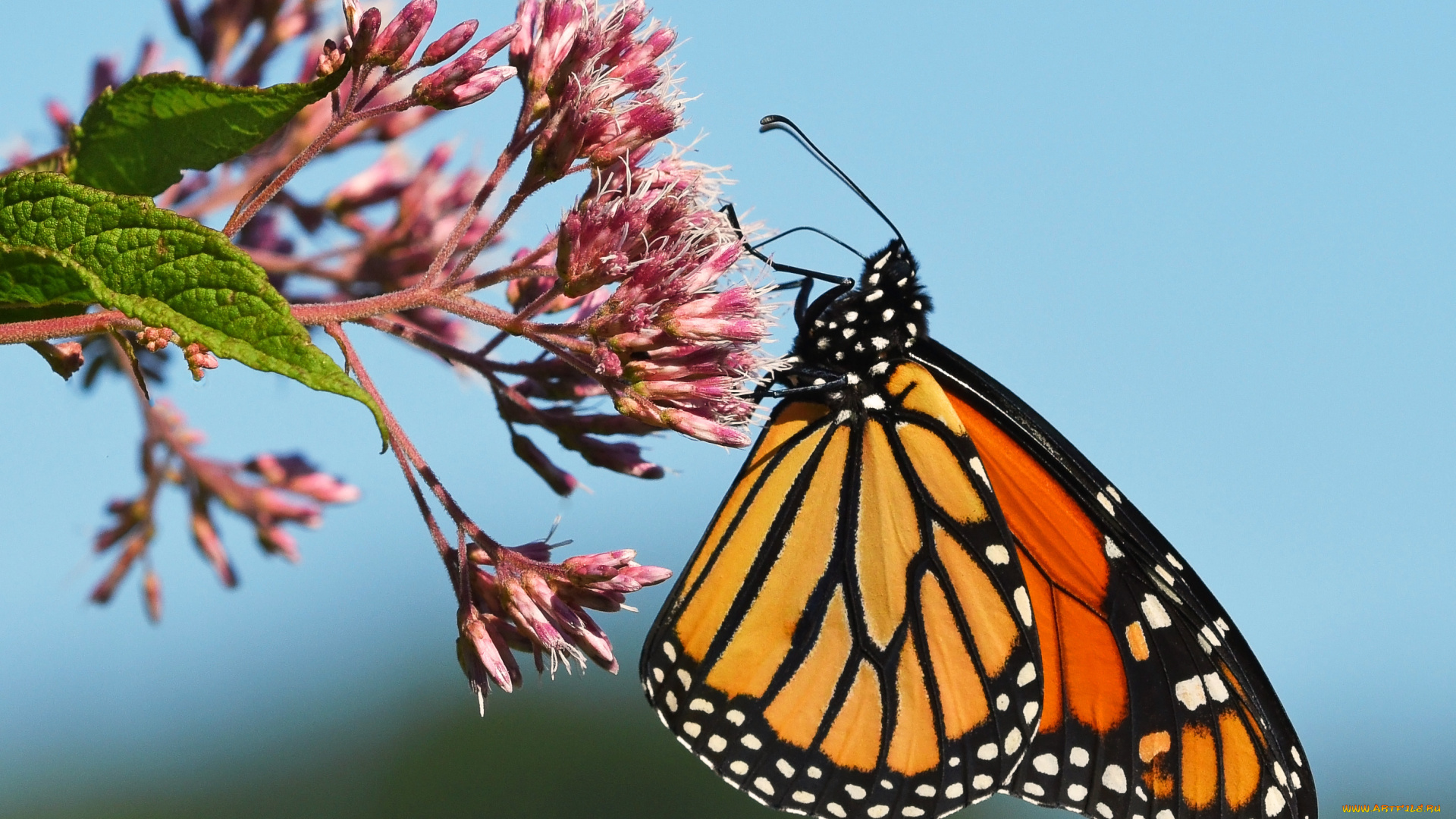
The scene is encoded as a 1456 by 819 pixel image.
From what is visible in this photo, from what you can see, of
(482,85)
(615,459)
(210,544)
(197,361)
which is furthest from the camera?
(210,544)

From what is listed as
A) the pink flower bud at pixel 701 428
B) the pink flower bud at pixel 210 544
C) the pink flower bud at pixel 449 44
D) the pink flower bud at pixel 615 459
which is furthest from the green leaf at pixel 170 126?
the pink flower bud at pixel 210 544

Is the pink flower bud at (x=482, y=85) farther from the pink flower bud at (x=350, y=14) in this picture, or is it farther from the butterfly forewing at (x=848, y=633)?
the butterfly forewing at (x=848, y=633)

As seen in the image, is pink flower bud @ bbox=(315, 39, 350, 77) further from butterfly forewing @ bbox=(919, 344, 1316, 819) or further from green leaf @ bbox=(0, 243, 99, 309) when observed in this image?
butterfly forewing @ bbox=(919, 344, 1316, 819)

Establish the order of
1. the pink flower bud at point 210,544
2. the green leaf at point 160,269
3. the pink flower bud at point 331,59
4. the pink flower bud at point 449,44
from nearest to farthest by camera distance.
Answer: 1. the green leaf at point 160,269
2. the pink flower bud at point 331,59
3. the pink flower bud at point 449,44
4. the pink flower bud at point 210,544

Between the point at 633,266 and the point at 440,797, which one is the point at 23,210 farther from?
the point at 440,797

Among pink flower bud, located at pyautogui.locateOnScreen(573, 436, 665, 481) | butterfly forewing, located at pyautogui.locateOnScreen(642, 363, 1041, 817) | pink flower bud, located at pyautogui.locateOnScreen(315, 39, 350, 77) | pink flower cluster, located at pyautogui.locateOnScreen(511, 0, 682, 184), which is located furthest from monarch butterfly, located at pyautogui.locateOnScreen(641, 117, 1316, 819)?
pink flower bud, located at pyautogui.locateOnScreen(315, 39, 350, 77)

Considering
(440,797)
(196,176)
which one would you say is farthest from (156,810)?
(196,176)

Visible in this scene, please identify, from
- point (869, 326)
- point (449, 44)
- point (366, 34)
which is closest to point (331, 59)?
point (366, 34)

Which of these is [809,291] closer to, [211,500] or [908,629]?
[908,629]
